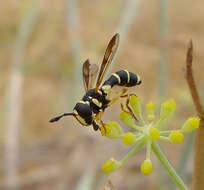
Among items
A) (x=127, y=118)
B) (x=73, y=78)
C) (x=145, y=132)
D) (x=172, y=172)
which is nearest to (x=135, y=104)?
(x=127, y=118)

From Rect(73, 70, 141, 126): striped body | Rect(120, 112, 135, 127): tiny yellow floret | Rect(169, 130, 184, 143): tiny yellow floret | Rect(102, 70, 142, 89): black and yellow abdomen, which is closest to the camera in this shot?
Rect(169, 130, 184, 143): tiny yellow floret

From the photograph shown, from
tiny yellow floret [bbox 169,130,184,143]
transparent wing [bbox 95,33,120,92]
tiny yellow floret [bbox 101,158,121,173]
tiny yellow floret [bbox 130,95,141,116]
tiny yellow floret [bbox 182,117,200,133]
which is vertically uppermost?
transparent wing [bbox 95,33,120,92]

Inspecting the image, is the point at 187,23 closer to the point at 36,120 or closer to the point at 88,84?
the point at 36,120

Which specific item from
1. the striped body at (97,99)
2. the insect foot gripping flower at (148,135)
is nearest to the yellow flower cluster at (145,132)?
the insect foot gripping flower at (148,135)

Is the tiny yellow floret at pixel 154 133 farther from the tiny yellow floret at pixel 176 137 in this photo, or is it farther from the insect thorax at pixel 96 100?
the insect thorax at pixel 96 100

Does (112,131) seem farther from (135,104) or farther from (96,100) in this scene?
→ (96,100)

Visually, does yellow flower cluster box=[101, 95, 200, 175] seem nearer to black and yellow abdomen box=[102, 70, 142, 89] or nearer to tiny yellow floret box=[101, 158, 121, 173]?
tiny yellow floret box=[101, 158, 121, 173]

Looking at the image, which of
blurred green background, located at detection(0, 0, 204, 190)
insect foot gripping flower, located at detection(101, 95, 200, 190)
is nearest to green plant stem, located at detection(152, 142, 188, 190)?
insect foot gripping flower, located at detection(101, 95, 200, 190)
